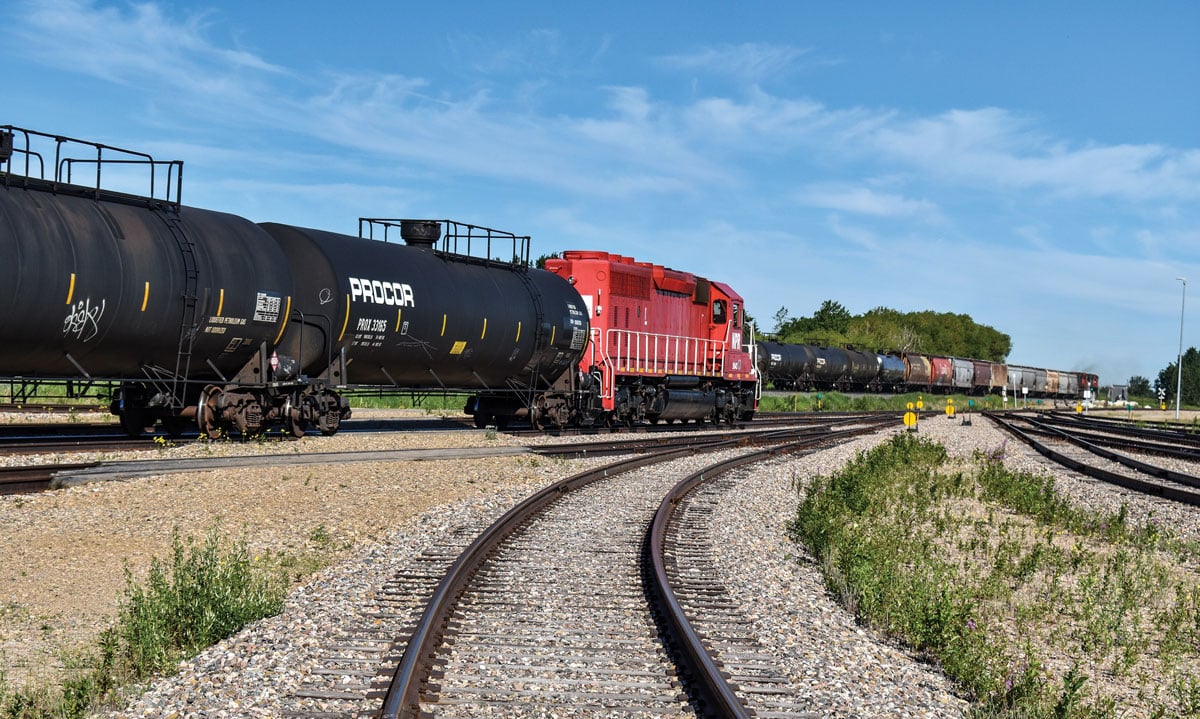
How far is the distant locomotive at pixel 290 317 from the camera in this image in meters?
15.5

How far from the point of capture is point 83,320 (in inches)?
615

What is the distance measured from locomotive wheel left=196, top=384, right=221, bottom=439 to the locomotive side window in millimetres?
17866

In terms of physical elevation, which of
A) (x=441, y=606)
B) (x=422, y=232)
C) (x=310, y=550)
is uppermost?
(x=422, y=232)

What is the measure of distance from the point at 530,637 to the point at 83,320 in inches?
438

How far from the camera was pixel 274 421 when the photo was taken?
20188 millimetres

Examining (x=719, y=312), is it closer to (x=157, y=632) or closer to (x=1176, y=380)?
(x=157, y=632)

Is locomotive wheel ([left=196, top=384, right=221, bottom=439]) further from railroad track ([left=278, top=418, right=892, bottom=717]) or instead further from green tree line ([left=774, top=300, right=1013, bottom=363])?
green tree line ([left=774, top=300, right=1013, bottom=363])

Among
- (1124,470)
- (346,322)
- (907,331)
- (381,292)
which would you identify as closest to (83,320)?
(346,322)

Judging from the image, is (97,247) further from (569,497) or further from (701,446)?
(701,446)

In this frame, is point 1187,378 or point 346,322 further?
point 1187,378

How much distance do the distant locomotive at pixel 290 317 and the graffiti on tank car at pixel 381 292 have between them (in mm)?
30

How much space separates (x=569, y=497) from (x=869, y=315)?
13747 cm

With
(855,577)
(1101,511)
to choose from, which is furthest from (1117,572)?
(1101,511)

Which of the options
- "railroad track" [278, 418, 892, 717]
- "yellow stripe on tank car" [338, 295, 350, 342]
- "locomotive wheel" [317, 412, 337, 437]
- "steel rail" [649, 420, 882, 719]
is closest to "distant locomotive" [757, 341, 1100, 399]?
"locomotive wheel" [317, 412, 337, 437]
